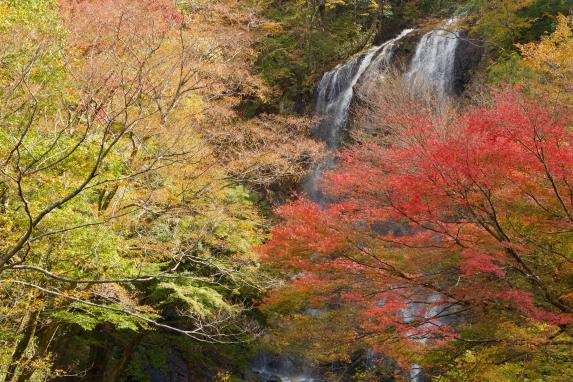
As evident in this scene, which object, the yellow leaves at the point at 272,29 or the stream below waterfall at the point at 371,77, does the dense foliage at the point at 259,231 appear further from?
the yellow leaves at the point at 272,29

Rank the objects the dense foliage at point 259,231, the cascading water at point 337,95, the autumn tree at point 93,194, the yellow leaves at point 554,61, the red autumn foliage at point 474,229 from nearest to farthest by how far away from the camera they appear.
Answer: the autumn tree at point 93,194, the dense foliage at point 259,231, the red autumn foliage at point 474,229, the yellow leaves at point 554,61, the cascading water at point 337,95

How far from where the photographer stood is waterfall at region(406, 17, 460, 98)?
62.2 ft

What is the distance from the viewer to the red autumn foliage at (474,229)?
6.21 m

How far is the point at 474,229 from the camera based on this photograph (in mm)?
7098

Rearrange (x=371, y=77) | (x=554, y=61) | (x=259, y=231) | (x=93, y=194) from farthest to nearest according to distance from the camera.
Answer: (x=371, y=77), (x=554, y=61), (x=259, y=231), (x=93, y=194)

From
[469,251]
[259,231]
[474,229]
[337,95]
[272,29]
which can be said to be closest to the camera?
[469,251]

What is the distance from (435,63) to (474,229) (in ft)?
47.5

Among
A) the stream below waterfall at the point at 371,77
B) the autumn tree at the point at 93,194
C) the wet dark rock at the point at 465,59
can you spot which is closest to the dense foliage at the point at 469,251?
the autumn tree at the point at 93,194

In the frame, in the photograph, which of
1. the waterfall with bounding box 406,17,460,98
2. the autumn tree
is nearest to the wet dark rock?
the waterfall with bounding box 406,17,460,98

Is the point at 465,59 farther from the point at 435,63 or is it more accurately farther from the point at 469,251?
the point at 469,251

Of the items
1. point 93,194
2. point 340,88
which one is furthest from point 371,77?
point 93,194

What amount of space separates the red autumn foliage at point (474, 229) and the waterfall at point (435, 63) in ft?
38.9

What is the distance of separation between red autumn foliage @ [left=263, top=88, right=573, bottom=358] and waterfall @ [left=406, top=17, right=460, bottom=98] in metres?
11.9

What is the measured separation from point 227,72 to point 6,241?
9.34m
